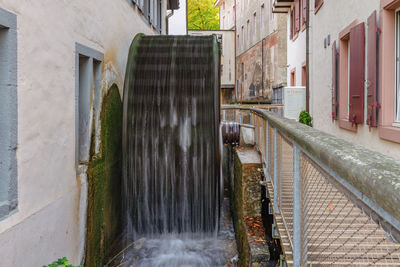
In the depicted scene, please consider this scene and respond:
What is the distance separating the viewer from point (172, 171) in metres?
5.88

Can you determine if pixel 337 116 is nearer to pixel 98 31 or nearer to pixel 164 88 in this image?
pixel 164 88

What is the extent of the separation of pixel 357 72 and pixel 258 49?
15.1 m

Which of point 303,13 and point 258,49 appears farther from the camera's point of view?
point 258,49

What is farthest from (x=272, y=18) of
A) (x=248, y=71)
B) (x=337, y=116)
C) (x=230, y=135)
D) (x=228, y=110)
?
(x=230, y=135)

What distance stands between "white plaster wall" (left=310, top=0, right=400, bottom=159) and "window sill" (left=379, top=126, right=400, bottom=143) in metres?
0.08

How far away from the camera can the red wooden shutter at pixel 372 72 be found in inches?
195

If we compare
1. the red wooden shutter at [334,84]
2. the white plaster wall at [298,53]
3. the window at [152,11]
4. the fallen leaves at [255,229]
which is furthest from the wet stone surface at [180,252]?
the white plaster wall at [298,53]

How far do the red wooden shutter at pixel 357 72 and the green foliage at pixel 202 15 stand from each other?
2955 cm

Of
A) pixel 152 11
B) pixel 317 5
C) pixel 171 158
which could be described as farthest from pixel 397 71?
pixel 152 11

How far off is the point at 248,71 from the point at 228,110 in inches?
537

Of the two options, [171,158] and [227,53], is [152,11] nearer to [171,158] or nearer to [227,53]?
[171,158]

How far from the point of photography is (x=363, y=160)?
0.84m

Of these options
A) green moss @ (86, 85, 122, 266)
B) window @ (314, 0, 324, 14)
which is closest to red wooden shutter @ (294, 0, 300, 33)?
window @ (314, 0, 324, 14)

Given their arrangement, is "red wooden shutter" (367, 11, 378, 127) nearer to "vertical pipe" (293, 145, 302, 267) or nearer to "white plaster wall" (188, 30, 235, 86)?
"vertical pipe" (293, 145, 302, 267)
